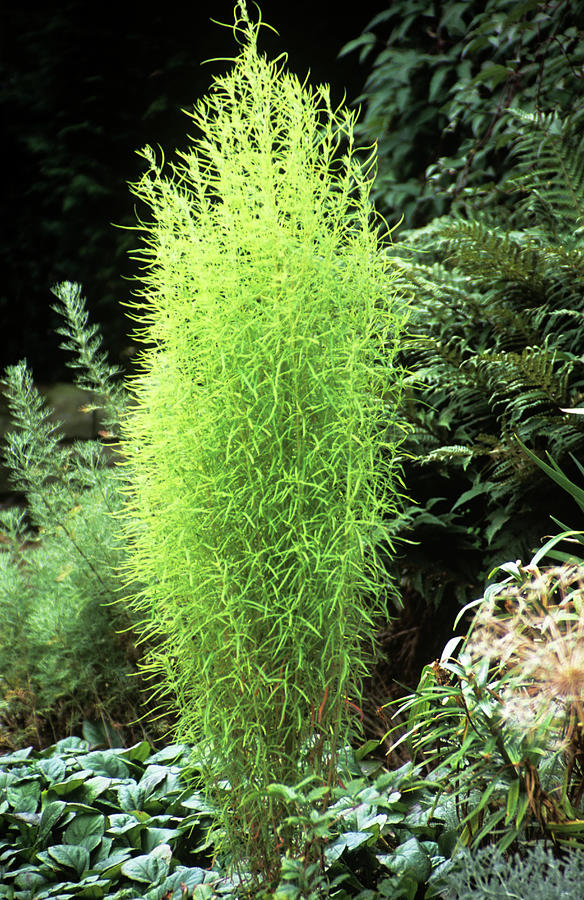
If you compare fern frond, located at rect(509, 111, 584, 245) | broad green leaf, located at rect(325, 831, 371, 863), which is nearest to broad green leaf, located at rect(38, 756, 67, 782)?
broad green leaf, located at rect(325, 831, 371, 863)

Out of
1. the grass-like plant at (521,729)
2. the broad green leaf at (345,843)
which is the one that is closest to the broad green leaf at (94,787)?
the broad green leaf at (345,843)

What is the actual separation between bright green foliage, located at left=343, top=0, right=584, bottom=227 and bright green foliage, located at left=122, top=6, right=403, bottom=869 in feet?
6.18

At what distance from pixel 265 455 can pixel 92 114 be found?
602cm

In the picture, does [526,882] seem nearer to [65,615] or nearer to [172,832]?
[172,832]

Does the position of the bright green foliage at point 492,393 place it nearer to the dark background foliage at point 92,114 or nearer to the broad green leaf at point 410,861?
the broad green leaf at point 410,861

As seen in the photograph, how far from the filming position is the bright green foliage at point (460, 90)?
3793 mm

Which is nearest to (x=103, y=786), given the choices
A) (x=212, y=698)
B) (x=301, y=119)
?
(x=212, y=698)

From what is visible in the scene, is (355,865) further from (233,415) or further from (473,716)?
(233,415)

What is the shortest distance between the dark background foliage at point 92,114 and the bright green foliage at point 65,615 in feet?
10.5

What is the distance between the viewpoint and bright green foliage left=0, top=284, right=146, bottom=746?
3168 millimetres

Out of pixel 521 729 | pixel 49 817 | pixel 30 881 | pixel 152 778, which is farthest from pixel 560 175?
pixel 30 881

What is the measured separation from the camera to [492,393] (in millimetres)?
2770

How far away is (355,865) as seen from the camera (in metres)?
1.93

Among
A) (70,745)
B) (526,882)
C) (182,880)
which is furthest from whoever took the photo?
(70,745)
